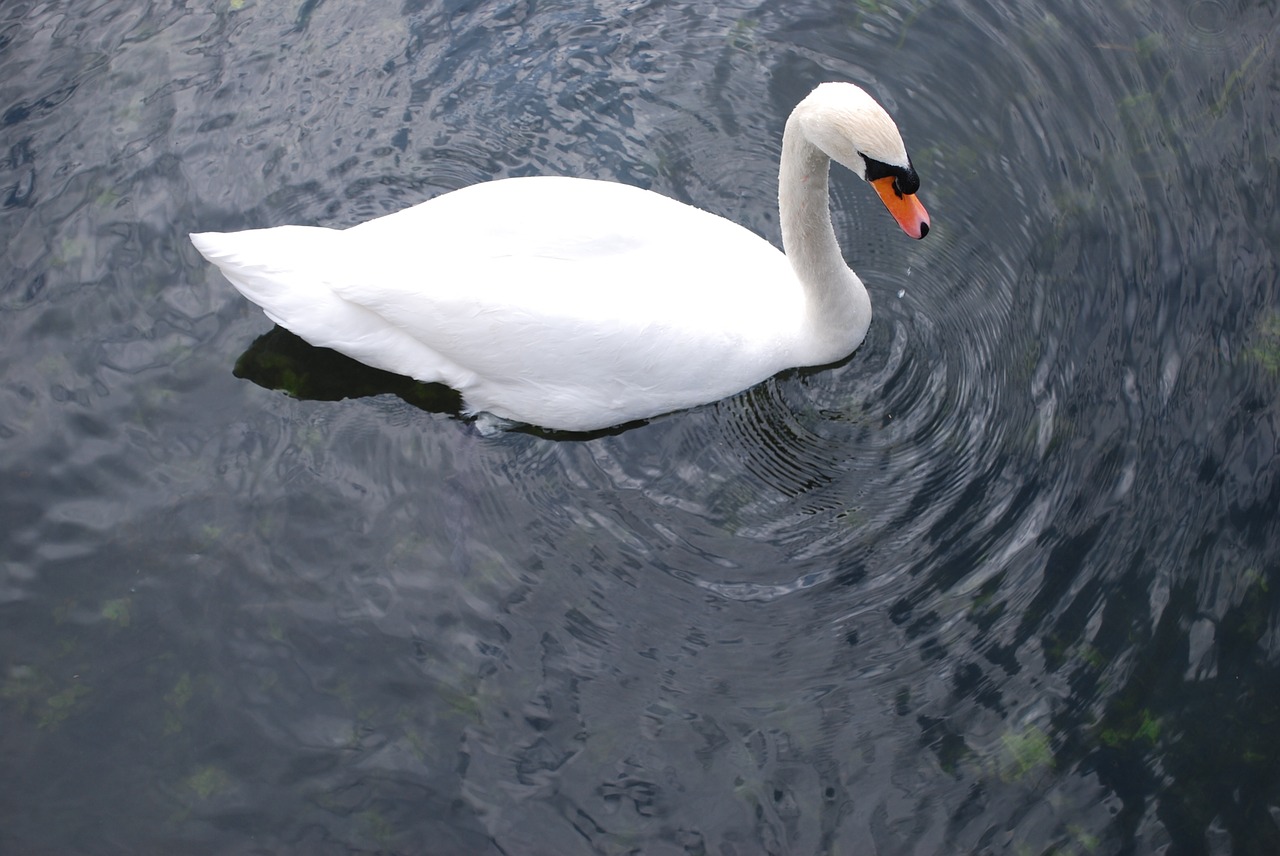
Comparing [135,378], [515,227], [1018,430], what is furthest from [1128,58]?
[135,378]

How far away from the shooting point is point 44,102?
7.12 meters

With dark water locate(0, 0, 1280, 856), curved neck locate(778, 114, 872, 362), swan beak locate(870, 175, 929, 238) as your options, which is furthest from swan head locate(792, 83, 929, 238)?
dark water locate(0, 0, 1280, 856)

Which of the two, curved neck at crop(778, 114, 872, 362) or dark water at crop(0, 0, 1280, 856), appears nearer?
dark water at crop(0, 0, 1280, 856)

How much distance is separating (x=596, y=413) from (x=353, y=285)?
52.6 inches

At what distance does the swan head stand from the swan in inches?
0.5

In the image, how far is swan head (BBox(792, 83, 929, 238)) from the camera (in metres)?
4.98

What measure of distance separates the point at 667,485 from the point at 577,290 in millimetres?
1066

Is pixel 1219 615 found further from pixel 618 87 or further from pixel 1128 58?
pixel 618 87

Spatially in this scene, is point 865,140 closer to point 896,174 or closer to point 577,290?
point 896,174

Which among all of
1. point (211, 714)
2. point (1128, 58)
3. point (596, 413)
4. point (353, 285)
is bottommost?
point (211, 714)

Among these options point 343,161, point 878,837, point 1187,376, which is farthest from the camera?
point 343,161

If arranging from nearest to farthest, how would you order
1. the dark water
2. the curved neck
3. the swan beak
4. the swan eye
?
the dark water < the swan eye < the swan beak < the curved neck

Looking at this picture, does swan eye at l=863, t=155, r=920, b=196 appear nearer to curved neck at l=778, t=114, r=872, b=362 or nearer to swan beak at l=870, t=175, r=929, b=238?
swan beak at l=870, t=175, r=929, b=238

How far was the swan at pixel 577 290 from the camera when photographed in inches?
214
